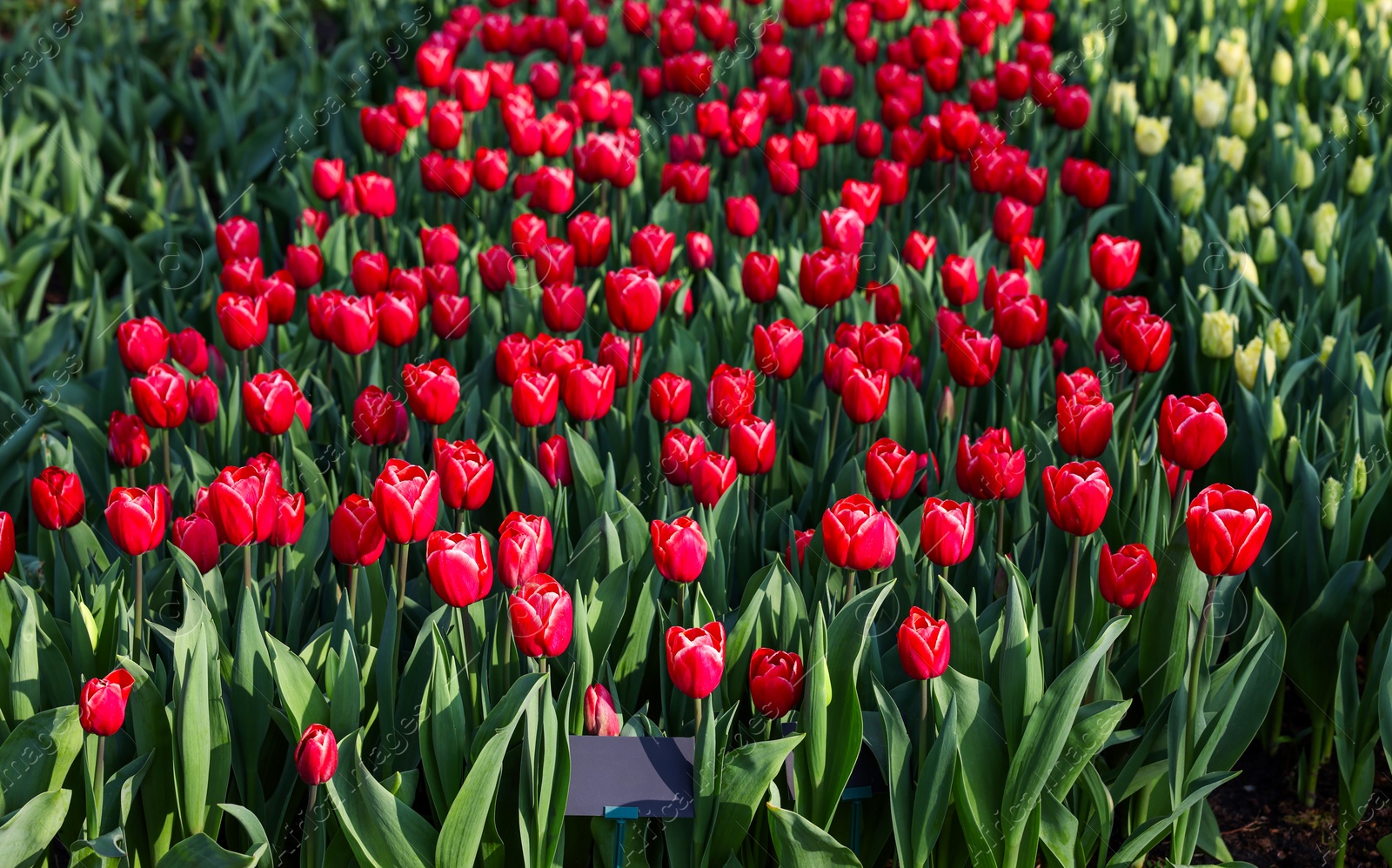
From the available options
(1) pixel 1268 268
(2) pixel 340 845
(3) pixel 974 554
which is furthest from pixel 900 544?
(1) pixel 1268 268

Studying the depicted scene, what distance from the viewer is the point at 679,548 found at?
1739 mm

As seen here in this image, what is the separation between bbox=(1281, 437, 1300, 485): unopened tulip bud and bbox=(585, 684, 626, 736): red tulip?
4.69ft

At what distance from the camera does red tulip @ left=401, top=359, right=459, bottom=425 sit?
85.3 inches

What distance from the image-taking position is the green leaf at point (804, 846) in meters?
1.62

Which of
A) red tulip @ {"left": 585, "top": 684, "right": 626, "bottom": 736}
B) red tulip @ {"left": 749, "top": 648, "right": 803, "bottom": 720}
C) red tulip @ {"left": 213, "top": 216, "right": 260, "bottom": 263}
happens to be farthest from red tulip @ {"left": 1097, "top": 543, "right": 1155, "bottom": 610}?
red tulip @ {"left": 213, "top": 216, "right": 260, "bottom": 263}

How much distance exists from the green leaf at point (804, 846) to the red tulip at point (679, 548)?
1.09 ft

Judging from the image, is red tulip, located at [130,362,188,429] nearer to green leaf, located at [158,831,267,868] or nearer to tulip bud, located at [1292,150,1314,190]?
green leaf, located at [158,831,267,868]

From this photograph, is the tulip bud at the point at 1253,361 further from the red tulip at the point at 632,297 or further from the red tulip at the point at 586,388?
the red tulip at the point at 586,388

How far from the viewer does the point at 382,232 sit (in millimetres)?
3705

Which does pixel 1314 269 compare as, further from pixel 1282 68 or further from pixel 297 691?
pixel 297 691

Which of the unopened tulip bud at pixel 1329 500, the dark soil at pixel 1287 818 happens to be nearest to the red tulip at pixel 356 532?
the dark soil at pixel 1287 818

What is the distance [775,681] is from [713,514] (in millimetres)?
478

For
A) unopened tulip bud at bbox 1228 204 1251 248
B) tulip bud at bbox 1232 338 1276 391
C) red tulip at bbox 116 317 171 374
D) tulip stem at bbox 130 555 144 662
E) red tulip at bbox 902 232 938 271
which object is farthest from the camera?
unopened tulip bud at bbox 1228 204 1251 248

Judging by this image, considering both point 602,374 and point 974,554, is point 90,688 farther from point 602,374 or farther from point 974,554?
point 974,554
